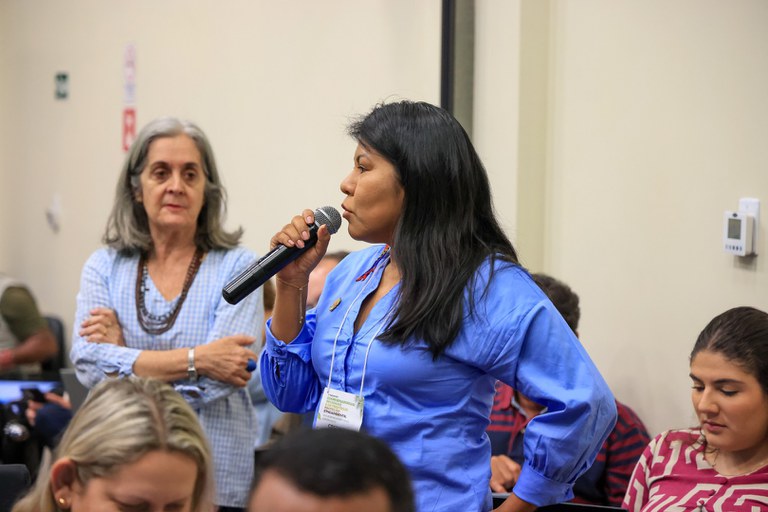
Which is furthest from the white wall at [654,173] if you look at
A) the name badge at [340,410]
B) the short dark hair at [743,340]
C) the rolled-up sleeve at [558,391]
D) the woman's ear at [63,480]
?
the woman's ear at [63,480]

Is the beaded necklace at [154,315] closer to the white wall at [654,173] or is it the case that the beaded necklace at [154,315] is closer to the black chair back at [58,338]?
the white wall at [654,173]

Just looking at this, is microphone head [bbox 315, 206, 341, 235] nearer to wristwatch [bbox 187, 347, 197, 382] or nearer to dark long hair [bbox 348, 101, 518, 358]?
dark long hair [bbox 348, 101, 518, 358]

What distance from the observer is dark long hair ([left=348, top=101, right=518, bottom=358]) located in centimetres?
184

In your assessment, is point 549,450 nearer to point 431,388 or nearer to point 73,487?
point 431,388

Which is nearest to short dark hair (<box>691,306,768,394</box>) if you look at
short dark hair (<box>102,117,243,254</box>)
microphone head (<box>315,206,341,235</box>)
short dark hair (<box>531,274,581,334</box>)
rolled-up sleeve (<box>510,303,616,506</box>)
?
rolled-up sleeve (<box>510,303,616,506</box>)

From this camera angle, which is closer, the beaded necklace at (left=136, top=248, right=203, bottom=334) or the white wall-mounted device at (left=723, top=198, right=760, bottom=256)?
the beaded necklace at (left=136, top=248, right=203, bottom=334)

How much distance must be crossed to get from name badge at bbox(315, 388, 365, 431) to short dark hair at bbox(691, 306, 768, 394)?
0.94 m

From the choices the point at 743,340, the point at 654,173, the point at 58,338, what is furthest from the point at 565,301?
the point at 58,338

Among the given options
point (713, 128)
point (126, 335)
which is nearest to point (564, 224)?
point (713, 128)

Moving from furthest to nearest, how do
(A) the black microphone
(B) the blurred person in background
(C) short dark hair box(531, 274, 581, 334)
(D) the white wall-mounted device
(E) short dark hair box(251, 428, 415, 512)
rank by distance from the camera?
(B) the blurred person in background → (C) short dark hair box(531, 274, 581, 334) → (D) the white wall-mounted device → (A) the black microphone → (E) short dark hair box(251, 428, 415, 512)

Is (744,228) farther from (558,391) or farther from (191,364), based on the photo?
(191,364)

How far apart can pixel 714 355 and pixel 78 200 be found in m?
4.98

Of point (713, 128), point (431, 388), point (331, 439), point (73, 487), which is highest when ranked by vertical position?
point (713, 128)

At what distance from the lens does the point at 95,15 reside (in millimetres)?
6160
